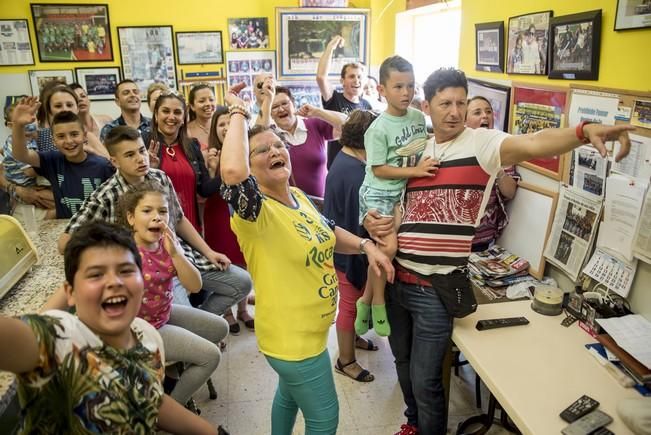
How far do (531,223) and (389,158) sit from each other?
89cm

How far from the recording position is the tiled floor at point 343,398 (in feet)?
7.67

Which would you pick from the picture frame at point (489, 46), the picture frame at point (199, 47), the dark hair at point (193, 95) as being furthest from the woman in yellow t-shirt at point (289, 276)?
the picture frame at point (199, 47)

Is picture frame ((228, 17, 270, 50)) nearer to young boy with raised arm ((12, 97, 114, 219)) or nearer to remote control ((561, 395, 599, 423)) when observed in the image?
young boy with raised arm ((12, 97, 114, 219))

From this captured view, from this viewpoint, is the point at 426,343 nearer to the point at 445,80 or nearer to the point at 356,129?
the point at 445,80

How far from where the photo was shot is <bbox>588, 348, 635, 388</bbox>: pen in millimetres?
1543

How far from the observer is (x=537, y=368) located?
1.62 meters

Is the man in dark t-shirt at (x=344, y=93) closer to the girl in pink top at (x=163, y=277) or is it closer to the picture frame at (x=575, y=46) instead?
the picture frame at (x=575, y=46)

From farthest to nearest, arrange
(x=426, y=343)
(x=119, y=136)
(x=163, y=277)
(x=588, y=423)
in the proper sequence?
(x=119, y=136)
(x=163, y=277)
(x=426, y=343)
(x=588, y=423)

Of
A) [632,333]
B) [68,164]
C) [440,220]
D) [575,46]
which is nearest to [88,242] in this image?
[440,220]

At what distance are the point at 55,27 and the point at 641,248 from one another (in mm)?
5437

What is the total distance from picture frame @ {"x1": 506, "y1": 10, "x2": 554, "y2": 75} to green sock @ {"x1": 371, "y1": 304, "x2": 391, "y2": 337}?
4.54ft

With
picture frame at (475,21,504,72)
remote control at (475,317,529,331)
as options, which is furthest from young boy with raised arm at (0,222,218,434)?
picture frame at (475,21,504,72)

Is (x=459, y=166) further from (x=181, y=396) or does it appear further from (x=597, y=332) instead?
(x=181, y=396)

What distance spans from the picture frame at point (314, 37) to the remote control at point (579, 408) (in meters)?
4.38
